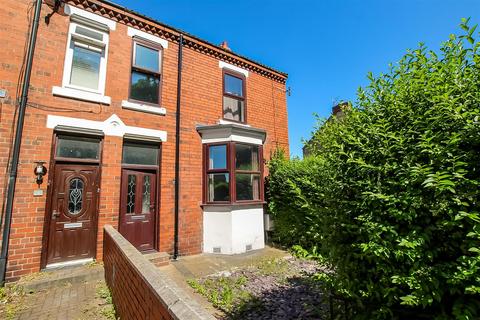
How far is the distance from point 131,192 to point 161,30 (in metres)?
5.05

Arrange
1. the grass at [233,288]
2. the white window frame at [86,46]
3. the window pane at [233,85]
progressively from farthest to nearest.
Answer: the window pane at [233,85] < the white window frame at [86,46] < the grass at [233,288]

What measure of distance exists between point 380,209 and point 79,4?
26.8ft

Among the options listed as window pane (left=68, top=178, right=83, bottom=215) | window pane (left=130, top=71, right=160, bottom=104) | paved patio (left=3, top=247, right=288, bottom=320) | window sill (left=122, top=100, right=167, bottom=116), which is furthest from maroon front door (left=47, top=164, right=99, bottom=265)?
window pane (left=130, top=71, right=160, bottom=104)

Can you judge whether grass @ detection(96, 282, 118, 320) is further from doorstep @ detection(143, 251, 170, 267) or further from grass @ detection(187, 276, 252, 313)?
grass @ detection(187, 276, 252, 313)

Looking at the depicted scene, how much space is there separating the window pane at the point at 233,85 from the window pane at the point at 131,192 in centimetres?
457

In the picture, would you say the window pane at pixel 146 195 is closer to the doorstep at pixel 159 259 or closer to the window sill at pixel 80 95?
the doorstep at pixel 159 259

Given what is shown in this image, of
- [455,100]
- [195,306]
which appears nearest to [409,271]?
[455,100]

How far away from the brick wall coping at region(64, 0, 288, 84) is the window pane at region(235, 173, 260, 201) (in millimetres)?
4404

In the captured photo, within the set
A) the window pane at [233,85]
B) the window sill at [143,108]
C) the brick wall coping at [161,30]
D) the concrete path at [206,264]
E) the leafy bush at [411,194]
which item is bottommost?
the concrete path at [206,264]

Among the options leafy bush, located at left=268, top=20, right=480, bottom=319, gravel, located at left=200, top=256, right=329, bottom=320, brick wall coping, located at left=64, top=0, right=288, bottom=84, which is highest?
brick wall coping, located at left=64, top=0, right=288, bottom=84

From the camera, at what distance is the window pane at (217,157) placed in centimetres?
793

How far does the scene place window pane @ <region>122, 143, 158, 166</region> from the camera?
6.73 metres

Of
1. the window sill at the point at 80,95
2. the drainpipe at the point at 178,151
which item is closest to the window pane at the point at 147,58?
the drainpipe at the point at 178,151

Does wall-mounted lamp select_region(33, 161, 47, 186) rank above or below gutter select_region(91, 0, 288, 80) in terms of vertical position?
below
